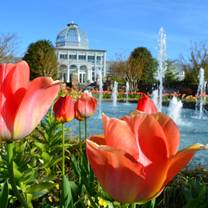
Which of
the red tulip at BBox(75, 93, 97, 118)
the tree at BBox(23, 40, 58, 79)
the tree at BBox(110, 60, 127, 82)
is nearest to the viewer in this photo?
the red tulip at BBox(75, 93, 97, 118)

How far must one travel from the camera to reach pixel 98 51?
78.3 metres

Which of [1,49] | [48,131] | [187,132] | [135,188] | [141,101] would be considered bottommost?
[187,132]

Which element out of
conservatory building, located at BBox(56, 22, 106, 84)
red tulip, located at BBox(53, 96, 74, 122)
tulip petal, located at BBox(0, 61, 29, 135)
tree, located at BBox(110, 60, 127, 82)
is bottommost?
red tulip, located at BBox(53, 96, 74, 122)

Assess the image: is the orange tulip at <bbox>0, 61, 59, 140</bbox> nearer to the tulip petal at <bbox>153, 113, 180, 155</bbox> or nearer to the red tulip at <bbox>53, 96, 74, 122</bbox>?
the tulip petal at <bbox>153, 113, 180, 155</bbox>

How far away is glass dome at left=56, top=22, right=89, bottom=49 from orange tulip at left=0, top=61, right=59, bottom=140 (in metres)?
74.8

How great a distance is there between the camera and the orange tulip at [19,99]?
2.98 ft

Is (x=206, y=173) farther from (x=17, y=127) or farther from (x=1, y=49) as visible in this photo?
(x=1, y=49)

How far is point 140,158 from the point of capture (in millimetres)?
791

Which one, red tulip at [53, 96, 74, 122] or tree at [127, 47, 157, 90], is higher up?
tree at [127, 47, 157, 90]

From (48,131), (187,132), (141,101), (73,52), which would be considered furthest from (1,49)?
(73,52)

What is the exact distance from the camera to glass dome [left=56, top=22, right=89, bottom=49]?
75.6 meters

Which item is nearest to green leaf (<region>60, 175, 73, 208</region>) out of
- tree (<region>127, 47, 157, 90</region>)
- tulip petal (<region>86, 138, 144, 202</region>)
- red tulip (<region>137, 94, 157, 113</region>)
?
red tulip (<region>137, 94, 157, 113</region>)

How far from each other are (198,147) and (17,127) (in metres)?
0.34

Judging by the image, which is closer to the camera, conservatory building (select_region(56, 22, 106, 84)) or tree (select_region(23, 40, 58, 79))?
tree (select_region(23, 40, 58, 79))
